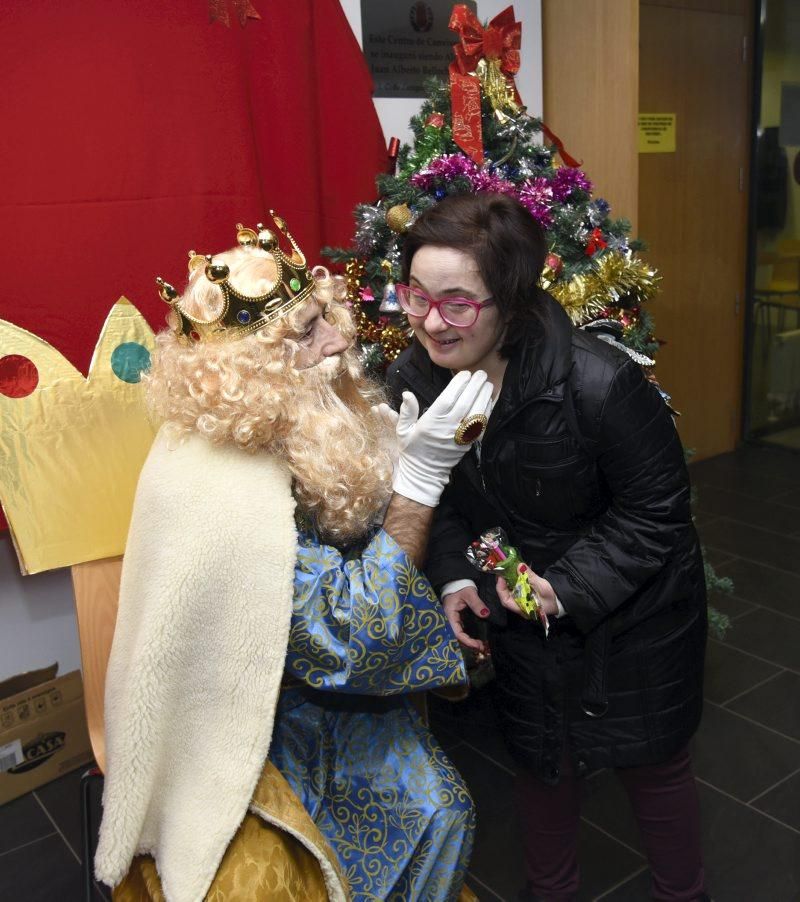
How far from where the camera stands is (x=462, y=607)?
1.90 m

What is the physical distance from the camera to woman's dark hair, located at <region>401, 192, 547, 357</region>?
162 centimetres

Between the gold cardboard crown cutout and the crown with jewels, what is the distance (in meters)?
0.42

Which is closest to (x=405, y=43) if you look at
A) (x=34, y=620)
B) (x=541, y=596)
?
(x=541, y=596)

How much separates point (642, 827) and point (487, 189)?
1.61 meters

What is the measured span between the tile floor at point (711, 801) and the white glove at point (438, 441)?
1.16 meters

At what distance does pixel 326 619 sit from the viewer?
1511 mm

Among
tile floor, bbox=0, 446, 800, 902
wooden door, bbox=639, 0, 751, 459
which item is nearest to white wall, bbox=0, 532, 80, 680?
tile floor, bbox=0, 446, 800, 902

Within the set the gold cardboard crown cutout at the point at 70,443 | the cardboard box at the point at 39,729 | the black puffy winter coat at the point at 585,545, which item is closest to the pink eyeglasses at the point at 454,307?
the black puffy winter coat at the point at 585,545

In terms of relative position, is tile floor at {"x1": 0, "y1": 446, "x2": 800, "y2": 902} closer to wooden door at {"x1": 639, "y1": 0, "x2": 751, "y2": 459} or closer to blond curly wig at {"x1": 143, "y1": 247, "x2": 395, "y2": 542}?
blond curly wig at {"x1": 143, "y1": 247, "x2": 395, "y2": 542}

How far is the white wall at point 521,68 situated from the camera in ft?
9.61

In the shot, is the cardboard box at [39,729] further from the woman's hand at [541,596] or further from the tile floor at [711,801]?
the woman's hand at [541,596]

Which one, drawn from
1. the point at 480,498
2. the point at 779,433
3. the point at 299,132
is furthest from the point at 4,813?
the point at 779,433

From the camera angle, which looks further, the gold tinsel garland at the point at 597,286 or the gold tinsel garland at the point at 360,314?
the gold tinsel garland at the point at 360,314

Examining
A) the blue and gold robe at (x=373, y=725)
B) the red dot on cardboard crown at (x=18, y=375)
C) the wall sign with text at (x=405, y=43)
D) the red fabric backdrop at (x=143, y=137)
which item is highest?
the wall sign with text at (x=405, y=43)
